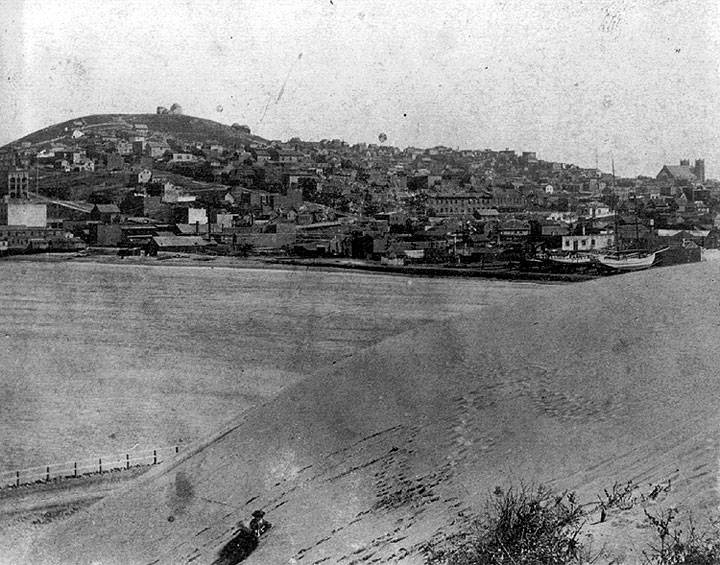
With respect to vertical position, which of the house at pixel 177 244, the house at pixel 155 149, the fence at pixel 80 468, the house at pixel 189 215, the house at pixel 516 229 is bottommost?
the fence at pixel 80 468

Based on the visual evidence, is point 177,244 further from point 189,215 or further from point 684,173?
point 684,173

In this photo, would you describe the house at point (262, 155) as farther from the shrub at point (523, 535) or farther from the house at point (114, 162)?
the shrub at point (523, 535)

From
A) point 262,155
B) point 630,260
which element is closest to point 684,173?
point 630,260

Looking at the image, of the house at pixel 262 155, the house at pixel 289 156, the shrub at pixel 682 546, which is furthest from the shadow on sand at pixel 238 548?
the house at pixel 262 155

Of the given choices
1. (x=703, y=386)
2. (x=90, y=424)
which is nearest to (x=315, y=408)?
(x=703, y=386)

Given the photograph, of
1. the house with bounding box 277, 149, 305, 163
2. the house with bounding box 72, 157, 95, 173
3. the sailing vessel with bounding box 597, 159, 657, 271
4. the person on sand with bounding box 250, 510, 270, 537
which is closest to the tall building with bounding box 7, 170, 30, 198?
the house with bounding box 72, 157, 95, 173
